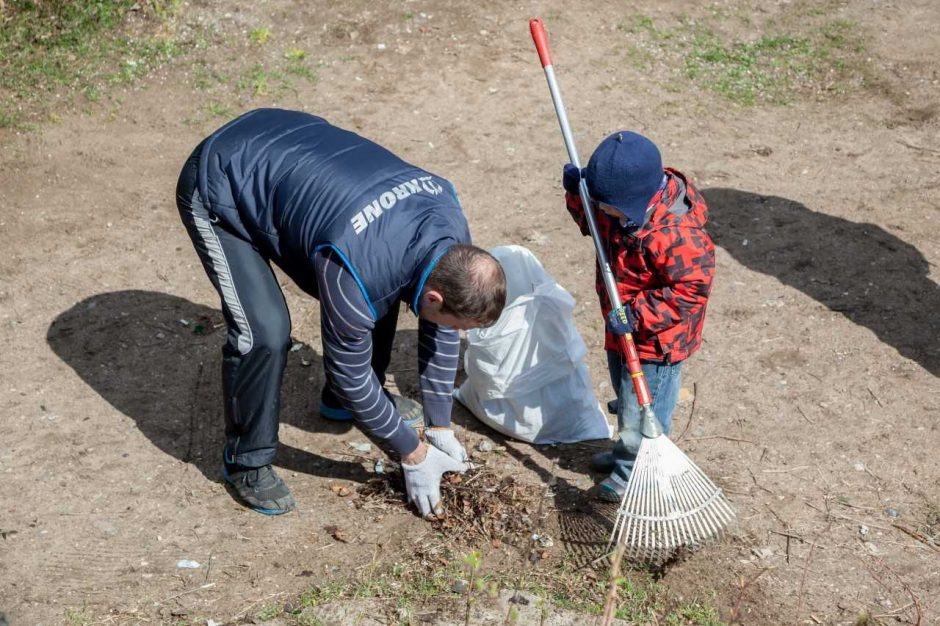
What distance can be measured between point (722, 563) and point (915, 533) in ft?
2.53

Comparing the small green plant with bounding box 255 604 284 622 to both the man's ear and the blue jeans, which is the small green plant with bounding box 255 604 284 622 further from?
the blue jeans

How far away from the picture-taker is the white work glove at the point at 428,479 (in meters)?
3.55

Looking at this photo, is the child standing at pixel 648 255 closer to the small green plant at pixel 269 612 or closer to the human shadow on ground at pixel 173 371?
the human shadow on ground at pixel 173 371

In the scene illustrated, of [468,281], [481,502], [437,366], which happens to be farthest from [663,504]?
[468,281]

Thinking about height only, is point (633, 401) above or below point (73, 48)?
below

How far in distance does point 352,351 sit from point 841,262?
10.6 ft

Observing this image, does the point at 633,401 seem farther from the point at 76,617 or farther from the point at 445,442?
the point at 76,617

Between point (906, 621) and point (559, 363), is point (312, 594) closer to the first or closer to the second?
point (559, 363)

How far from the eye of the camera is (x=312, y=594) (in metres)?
3.40

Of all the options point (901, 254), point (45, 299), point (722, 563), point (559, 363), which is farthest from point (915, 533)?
point (45, 299)

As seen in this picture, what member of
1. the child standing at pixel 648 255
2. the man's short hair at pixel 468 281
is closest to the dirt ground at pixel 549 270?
the child standing at pixel 648 255

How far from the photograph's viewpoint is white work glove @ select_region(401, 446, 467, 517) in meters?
3.55

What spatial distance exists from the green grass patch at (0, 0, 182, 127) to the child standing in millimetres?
4377

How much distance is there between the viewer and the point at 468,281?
2.92 meters
